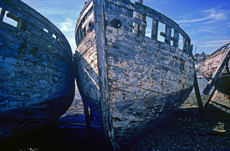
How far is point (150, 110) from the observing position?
3.22 metres

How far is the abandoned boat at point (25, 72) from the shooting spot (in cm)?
275

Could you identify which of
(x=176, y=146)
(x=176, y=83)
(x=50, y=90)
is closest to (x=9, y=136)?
(x=50, y=90)

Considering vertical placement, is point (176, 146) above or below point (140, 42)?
below

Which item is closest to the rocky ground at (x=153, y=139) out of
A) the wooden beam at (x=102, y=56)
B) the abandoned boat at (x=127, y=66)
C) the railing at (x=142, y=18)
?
the abandoned boat at (x=127, y=66)

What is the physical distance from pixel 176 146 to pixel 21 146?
4.42 m

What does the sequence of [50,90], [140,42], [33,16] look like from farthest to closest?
[50,90], [33,16], [140,42]

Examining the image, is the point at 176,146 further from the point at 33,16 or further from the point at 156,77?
the point at 33,16

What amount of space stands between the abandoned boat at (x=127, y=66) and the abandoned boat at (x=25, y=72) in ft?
4.54

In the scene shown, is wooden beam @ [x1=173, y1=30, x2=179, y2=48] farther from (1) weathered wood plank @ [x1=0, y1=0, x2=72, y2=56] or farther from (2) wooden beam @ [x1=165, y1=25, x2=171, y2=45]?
(1) weathered wood plank @ [x1=0, y1=0, x2=72, y2=56]

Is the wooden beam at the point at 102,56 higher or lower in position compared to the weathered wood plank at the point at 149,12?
lower

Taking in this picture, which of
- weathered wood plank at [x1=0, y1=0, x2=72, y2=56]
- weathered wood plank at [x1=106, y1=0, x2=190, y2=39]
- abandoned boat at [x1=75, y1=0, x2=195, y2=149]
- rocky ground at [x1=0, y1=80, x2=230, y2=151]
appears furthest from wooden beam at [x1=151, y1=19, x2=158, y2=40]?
weathered wood plank at [x1=0, y1=0, x2=72, y2=56]

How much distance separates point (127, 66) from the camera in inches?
111

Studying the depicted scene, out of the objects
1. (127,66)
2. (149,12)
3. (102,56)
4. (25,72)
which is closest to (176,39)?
(149,12)

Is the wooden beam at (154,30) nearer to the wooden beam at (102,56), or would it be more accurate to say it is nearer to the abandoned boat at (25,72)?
the wooden beam at (102,56)
